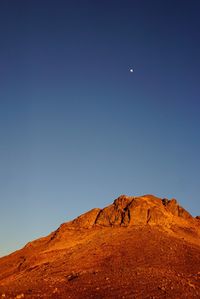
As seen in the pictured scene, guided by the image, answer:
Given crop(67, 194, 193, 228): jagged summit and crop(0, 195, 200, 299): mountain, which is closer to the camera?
crop(0, 195, 200, 299): mountain

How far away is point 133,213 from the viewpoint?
202ft

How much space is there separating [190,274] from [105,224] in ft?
71.3

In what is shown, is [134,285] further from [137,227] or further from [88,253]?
[137,227]

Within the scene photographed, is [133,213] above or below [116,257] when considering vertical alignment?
above

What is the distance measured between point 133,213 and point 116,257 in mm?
15577

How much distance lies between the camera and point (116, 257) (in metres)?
46.4

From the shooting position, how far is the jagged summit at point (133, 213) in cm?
6094

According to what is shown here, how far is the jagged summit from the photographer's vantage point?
60938 millimetres

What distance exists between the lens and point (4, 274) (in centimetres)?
5366

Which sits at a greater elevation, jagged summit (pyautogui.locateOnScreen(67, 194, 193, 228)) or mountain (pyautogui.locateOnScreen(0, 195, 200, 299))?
jagged summit (pyautogui.locateOnScreen(67, 194, 193, 228))

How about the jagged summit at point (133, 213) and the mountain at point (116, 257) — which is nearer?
the mountain at point (116, 257)

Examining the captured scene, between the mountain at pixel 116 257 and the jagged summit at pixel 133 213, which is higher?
the jagged summit at pixel 133 213

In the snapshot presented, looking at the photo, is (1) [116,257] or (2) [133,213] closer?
(1) [116,257]

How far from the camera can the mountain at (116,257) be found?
111 ft
